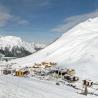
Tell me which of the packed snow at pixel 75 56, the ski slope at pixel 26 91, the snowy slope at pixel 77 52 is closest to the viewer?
the ski slope at pixel 26 91

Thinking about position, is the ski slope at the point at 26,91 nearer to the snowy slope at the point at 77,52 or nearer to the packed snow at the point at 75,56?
the packed snow at the point at 75,56

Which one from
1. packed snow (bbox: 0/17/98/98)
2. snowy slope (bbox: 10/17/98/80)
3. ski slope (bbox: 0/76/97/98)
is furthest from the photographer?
snowy slope (bbox: 10/17/98/80)

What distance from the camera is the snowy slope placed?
9474 centimetres

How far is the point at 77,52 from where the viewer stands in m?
124

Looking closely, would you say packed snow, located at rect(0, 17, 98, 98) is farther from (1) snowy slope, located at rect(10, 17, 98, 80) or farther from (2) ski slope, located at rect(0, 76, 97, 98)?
(2) ski slope, located at rect(0, 76, 97, 98)

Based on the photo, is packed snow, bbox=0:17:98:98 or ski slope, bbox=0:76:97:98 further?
packed snow, bbox=0:17:98:98

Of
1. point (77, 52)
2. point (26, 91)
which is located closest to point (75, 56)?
point (77, 52)

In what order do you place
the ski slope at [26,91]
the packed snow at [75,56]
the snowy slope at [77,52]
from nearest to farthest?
1. the ski slope at [26,91]
2. the packed snow at [75,56]
3. the snowy slope at [77,52]

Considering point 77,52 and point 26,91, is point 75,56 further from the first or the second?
point 26,91

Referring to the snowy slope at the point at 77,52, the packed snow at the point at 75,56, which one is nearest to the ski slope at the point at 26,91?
the packed snow at the point at 75,56

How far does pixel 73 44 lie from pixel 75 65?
46350 mm

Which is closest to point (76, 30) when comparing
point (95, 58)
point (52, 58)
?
point (52, 58)

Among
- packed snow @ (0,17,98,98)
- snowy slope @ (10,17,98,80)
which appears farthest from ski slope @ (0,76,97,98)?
snowy slope @ (10,17,98,80)

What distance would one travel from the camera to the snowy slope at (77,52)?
9474 centimetres
